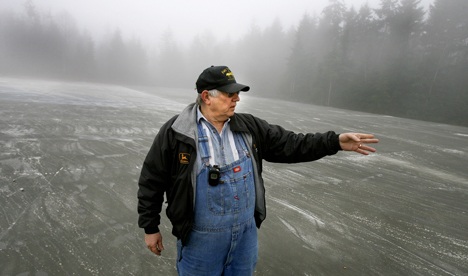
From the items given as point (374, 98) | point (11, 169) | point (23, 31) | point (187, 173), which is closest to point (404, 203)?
point (187, 173)

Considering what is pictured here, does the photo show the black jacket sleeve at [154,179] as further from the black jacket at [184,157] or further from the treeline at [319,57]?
the treeline at [319,57]

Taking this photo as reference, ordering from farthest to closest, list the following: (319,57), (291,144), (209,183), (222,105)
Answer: (319,57), (291,144), (222,105), (209,183)

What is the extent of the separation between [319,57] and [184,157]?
4436 cm

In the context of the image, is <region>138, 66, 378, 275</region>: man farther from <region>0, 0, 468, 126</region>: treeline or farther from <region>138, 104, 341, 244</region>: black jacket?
<region>0, 0, 468, 126</region>: treeline

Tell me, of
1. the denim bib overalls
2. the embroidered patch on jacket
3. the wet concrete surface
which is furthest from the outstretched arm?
the wet concrete surface

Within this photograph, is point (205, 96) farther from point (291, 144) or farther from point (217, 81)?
point (291, 144)

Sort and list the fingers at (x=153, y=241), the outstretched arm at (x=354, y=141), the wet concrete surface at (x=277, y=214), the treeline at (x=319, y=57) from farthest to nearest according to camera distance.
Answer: the treeline at (x=319, y=57) → the wet concrete surface at (x=277, y=214) → the outstretched arm at (x=354, y=141) → the fingers at (x=153, y=241)

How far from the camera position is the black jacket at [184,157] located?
5.95ft

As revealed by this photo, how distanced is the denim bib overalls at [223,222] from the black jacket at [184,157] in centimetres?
6

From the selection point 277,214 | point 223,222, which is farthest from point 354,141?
point 277,214

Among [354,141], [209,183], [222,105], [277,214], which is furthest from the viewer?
[277,214]

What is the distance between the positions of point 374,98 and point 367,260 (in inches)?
1131

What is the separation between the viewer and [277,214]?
4.59m

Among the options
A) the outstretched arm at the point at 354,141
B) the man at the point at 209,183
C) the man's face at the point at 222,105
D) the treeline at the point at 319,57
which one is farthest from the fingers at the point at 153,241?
the treeline at the point at 319,57
